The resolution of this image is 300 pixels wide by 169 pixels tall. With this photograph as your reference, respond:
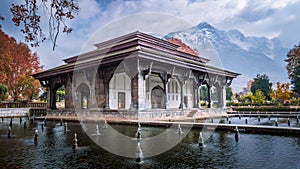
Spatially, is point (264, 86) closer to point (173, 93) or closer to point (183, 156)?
point (173, 93)

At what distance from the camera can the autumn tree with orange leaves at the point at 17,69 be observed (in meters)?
28.6

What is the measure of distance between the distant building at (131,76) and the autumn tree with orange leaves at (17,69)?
25.0 feet

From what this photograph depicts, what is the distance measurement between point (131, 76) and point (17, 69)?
71.6 feet

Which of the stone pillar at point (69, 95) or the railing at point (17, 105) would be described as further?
the railing at point (17, 105)

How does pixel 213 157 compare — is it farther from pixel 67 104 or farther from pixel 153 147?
pixel 67 104

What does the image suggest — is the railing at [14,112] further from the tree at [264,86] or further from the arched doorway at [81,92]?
the tree at [264,86]

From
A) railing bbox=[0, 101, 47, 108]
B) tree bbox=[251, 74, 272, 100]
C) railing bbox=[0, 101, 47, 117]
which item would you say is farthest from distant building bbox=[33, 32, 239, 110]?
tree bbox=[251, 74, 272, 100]

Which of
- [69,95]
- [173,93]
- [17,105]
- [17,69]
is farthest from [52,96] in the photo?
[173,93]

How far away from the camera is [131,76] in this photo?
683 inches

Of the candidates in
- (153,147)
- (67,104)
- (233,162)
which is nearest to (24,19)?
(153,147)

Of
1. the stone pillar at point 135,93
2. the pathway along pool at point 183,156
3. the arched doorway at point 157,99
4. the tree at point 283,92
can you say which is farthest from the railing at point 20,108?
the tree at point 283,92

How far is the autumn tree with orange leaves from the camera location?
2858 centimetres

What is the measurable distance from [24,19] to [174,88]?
22.6 metres

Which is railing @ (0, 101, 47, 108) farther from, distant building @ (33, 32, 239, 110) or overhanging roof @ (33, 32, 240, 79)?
overhanging roof @ (33, 32, 240, 79)
